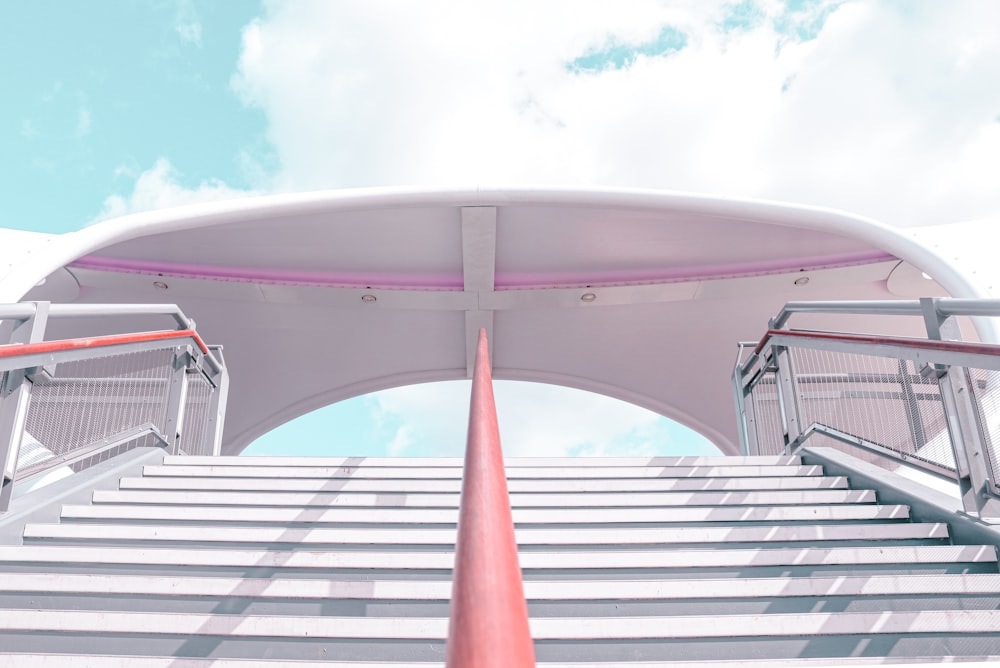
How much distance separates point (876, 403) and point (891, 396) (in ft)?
0.58

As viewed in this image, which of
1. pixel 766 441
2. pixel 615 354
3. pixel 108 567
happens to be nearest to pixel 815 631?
pixel 108 567

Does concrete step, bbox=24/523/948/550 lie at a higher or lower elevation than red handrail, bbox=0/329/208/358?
lower

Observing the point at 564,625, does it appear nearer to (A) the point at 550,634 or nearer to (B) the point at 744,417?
(A) the point at 550,634

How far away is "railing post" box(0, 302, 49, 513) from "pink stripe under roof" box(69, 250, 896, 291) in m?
6.24

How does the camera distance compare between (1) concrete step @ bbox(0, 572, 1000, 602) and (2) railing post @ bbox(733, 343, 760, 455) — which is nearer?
(1) concrete step @ bbox(0, 572, 1000, 602)

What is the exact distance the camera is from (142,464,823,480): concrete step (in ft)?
11.1

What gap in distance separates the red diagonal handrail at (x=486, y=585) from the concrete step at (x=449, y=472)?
255 centimetres

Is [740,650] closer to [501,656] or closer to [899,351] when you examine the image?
[899,351]

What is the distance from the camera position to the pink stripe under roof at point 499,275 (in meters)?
8.70

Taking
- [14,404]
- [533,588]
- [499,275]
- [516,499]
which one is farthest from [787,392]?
[499,275]

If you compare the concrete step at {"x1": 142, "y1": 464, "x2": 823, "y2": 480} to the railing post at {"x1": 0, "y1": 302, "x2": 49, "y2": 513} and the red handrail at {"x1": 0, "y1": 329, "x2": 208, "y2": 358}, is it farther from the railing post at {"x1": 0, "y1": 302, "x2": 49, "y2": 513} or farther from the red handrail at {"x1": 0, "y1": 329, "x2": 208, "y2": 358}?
the railing post at {"x1": 0, "y1": 302, "x2": 49, "y2": 513}

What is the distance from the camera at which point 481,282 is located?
8.82 meters

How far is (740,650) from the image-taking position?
6.96 ft

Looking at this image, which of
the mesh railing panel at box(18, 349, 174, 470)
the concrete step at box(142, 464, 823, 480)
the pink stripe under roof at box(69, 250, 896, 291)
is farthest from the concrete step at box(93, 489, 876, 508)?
the pink stripe under roof at box(69, 250, 896, 291)
